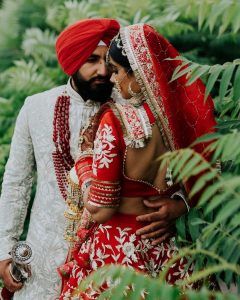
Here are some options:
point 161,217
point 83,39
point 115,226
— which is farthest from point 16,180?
point 161,217

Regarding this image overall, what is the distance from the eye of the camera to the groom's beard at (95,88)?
4.71 m

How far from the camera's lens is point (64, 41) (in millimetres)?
4957

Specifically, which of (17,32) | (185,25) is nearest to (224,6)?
(185,25)

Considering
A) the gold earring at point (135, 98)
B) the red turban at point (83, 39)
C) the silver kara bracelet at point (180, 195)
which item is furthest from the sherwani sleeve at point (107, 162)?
the red turban at point (83, 39)

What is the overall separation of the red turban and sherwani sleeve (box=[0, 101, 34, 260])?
351 mm

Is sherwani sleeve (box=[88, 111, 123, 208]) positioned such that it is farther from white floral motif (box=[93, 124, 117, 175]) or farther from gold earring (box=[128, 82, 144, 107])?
gold earring (box=[128, 82, 144, 107])

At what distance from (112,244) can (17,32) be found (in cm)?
663

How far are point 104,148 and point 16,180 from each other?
121 cm

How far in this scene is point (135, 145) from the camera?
3803mm

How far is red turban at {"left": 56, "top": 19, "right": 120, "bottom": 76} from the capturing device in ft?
15.8

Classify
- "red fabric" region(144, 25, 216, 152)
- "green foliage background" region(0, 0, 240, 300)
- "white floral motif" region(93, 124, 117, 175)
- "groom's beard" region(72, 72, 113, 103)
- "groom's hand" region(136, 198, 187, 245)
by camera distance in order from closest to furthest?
"white floral motif" region(93, 124, 117, 175) → "red fabric" region(144, 25, 216, 152) → "groom's hand" region(136, 198, 187, 245) → "groom's beard" region(72, 72, 113, 103) → "green foliage background" region(0, 0, 240, 300)

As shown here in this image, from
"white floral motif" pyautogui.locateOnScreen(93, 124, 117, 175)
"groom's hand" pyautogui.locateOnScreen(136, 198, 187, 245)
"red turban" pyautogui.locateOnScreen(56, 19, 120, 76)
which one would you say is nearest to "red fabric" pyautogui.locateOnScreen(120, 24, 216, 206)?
"groom's hand" pyautogui.locateOnScreen(136, 198, 187, 245)

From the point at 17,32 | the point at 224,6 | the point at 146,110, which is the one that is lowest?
the point at 17,32

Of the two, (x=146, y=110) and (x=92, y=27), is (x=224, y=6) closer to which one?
(x=146, y=110)
